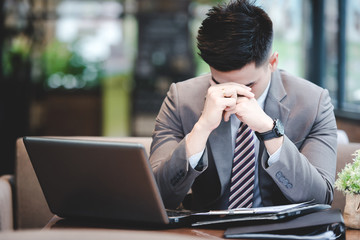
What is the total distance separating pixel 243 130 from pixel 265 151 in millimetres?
249

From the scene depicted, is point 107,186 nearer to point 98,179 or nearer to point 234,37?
point 98,179

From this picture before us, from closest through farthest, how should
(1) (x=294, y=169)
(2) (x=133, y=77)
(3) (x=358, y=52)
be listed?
(1) (x=294, y=169)
(3) (x=358, y=52)
(2) (x=133, y=77)

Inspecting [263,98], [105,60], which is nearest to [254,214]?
[263,98]

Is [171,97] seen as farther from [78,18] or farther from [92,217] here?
[78,18]

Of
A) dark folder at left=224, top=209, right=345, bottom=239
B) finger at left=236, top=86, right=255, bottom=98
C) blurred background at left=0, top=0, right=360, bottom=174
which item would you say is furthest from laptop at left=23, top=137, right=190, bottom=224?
blurred background at left=0, top=0, right=360, bottom=174

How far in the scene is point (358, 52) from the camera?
4.67m

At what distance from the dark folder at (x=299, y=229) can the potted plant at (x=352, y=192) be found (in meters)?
0.14

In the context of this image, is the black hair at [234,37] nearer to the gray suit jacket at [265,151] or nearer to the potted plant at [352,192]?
the gray suit jacket at [265,151]

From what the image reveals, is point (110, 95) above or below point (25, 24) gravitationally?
below

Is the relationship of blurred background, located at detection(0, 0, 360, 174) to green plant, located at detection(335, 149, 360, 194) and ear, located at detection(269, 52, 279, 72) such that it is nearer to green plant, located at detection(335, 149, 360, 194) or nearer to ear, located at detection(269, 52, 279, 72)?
ear, located at detection(269, 52, 279, 72)

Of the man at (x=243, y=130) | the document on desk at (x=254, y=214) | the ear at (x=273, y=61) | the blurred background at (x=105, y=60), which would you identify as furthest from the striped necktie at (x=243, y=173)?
the blurred background at (x=105, y=60)

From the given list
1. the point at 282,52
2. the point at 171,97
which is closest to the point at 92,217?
the point at 171,97

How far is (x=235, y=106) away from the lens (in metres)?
1.54

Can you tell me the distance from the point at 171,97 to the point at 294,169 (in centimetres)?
60
